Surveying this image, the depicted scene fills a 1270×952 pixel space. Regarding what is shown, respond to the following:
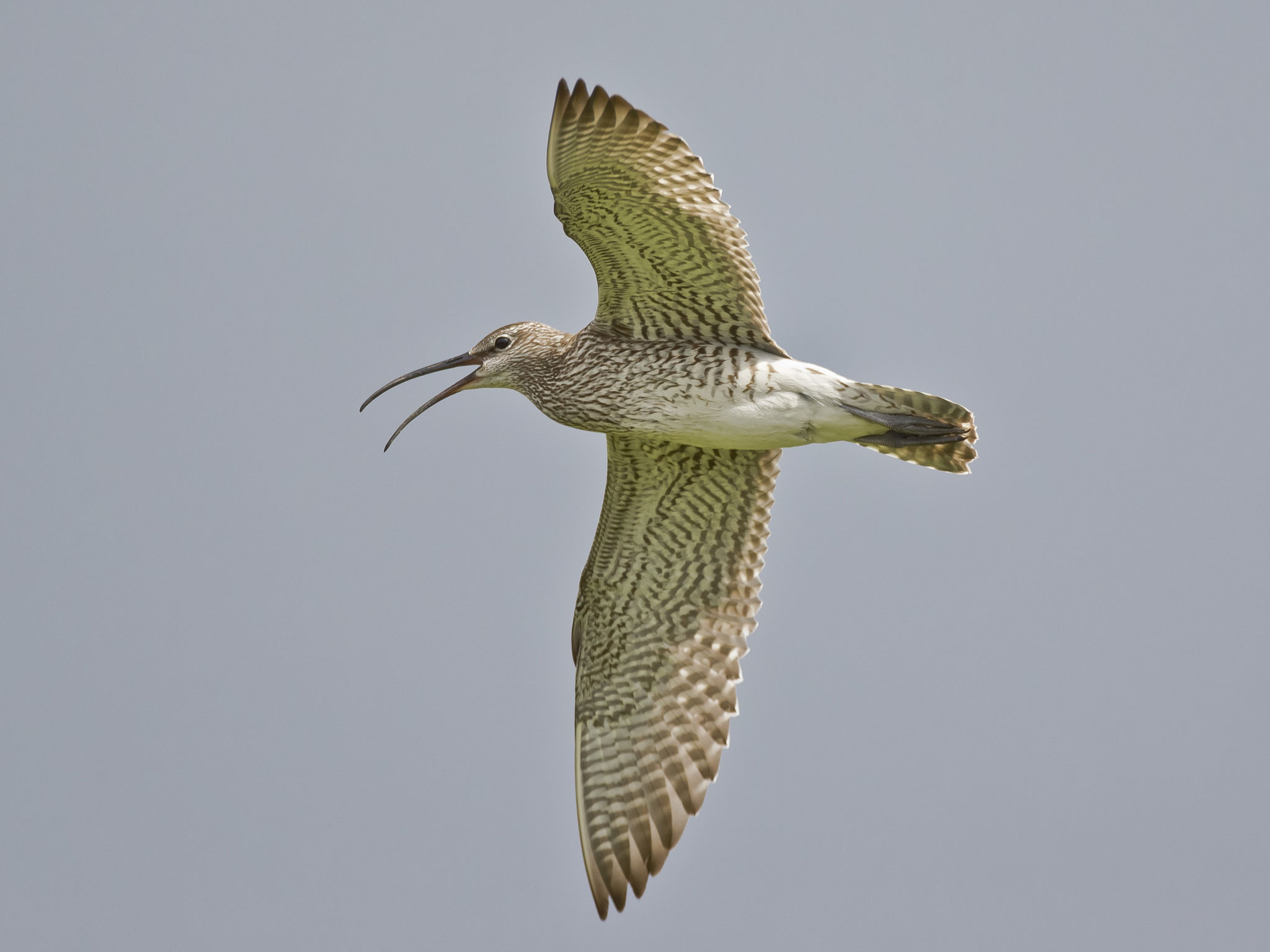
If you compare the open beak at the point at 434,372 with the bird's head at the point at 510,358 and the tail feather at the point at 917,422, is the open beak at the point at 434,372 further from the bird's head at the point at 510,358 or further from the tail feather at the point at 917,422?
the tail feather at the point at 917,422

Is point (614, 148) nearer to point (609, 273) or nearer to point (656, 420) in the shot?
point (609, 273)

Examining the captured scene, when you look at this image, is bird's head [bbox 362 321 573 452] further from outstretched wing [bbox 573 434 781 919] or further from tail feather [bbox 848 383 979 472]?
tail feather [bbox 848 383 979 472]

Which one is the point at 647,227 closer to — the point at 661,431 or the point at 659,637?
the point at 661,431

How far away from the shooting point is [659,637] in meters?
12.4

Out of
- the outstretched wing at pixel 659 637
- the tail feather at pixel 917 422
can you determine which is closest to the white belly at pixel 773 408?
the tail feather at pixel 917 422

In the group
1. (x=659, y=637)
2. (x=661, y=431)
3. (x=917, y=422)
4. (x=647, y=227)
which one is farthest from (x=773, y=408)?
(x=659, y=637)

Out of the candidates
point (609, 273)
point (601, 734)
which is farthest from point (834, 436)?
point (601, 734)

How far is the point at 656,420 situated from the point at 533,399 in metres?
1.24

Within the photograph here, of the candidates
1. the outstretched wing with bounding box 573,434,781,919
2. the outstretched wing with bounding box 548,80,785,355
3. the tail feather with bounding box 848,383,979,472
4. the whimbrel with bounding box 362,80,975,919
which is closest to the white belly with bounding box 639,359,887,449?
the whimbrel with bounding box 362,80,975,919

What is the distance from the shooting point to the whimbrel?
1052 cm

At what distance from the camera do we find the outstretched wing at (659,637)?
468 inches

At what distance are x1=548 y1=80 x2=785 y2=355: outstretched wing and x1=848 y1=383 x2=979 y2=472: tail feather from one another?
919 mm

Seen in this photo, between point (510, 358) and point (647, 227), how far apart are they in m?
1.95

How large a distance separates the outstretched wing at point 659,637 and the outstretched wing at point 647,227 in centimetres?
116
